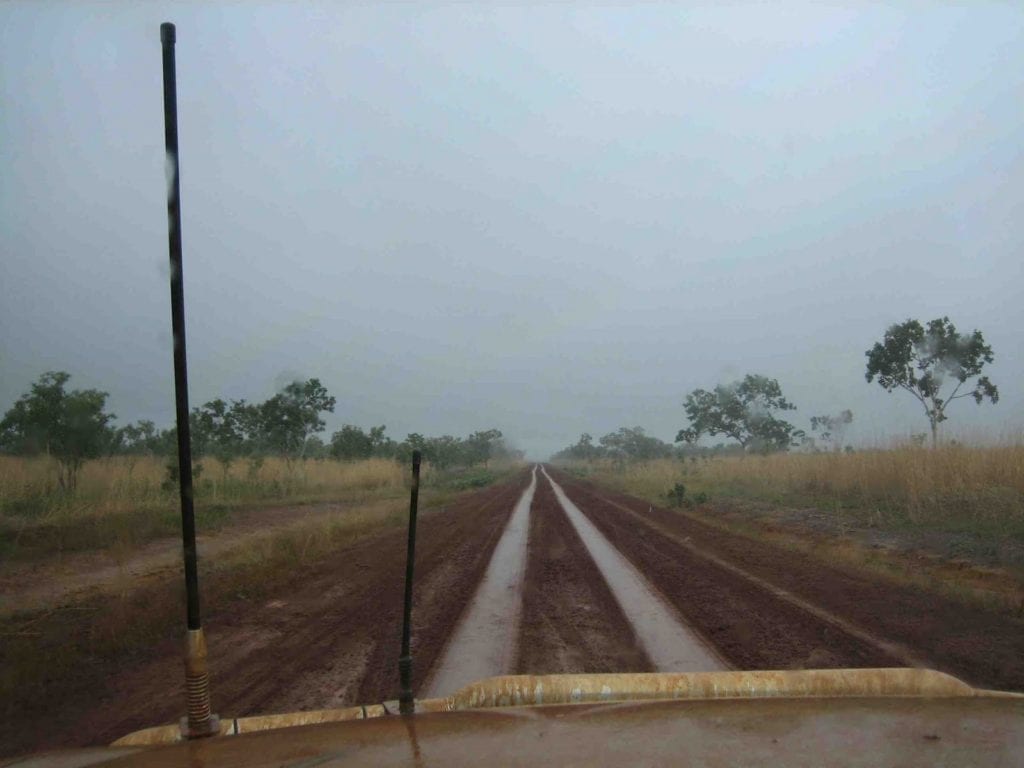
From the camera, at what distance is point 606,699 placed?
431 centimetres

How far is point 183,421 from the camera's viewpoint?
12.9ft

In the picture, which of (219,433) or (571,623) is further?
(219,433)

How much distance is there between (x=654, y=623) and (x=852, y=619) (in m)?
2.18

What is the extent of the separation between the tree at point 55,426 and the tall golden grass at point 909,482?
1962 centimetres

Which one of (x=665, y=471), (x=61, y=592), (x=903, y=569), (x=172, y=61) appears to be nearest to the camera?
(x=172, y=61)

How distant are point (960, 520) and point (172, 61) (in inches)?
603

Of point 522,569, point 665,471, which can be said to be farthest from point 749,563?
point 665,471

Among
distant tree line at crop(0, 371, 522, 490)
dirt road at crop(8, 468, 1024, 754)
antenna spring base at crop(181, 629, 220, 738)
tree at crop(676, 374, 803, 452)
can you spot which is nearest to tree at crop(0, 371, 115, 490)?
distant tree line at crop(0, 371, 522, 490)

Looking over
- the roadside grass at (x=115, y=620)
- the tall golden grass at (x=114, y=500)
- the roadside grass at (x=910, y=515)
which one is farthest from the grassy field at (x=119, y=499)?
the roadside grass at (x=910, y=515)

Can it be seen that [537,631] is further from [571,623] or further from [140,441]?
[140,441]

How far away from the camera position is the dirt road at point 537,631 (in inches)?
242

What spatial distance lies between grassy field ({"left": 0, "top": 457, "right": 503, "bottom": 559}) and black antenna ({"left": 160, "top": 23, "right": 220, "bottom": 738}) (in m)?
11.1

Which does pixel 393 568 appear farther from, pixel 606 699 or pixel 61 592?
pixel 606 699

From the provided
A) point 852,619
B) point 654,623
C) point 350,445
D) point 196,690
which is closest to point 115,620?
point 196,690
